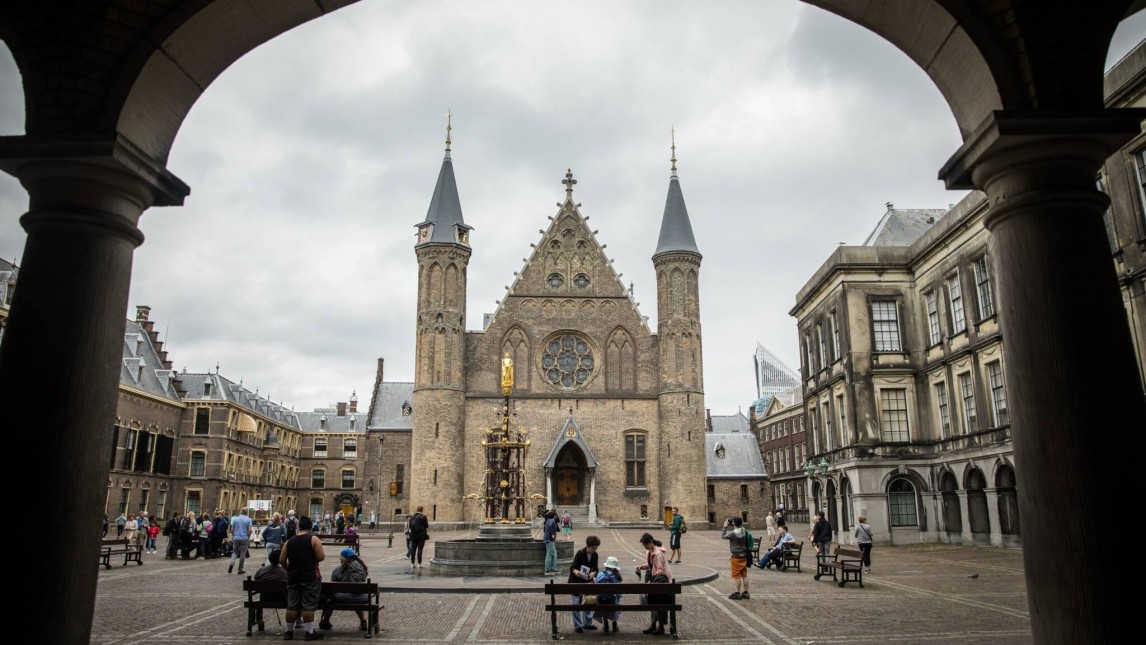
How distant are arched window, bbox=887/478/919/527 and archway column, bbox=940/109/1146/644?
90.0 feet

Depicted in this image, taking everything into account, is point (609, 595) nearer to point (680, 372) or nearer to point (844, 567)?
point (844, 567)

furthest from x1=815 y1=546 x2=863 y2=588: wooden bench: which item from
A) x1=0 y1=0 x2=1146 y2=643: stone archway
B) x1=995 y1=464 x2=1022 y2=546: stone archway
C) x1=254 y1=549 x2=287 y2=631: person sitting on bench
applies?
x1=0 y1=0 x2=1146 y2=643: stone archway

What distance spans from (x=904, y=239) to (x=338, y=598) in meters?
31.3

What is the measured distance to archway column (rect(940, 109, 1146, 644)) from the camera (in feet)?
16.5

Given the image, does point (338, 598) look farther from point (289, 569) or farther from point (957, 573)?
point (957, 573)

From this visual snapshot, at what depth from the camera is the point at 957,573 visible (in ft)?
62.4

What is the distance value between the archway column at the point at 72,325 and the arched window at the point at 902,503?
1178 inches

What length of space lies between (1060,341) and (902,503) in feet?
91.8

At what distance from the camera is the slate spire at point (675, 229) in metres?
48.6

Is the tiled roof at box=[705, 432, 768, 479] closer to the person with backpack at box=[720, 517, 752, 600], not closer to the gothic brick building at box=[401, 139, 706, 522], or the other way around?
the gothic brick building at box=[401, 139, 706, 522]

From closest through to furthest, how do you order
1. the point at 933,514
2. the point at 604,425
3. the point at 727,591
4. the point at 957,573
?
the point at 727,591 < the point at 957,573 < the point at 933,514 < the point at 604,425

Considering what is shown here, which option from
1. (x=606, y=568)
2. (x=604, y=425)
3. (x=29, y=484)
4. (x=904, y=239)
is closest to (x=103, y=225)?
(x=29, y=484)

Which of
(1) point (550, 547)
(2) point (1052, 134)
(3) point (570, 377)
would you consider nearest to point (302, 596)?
(1) point (550, 547)

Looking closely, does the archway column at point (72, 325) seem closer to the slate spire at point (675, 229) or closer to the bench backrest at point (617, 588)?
the bench backrest at point (617, 588)
